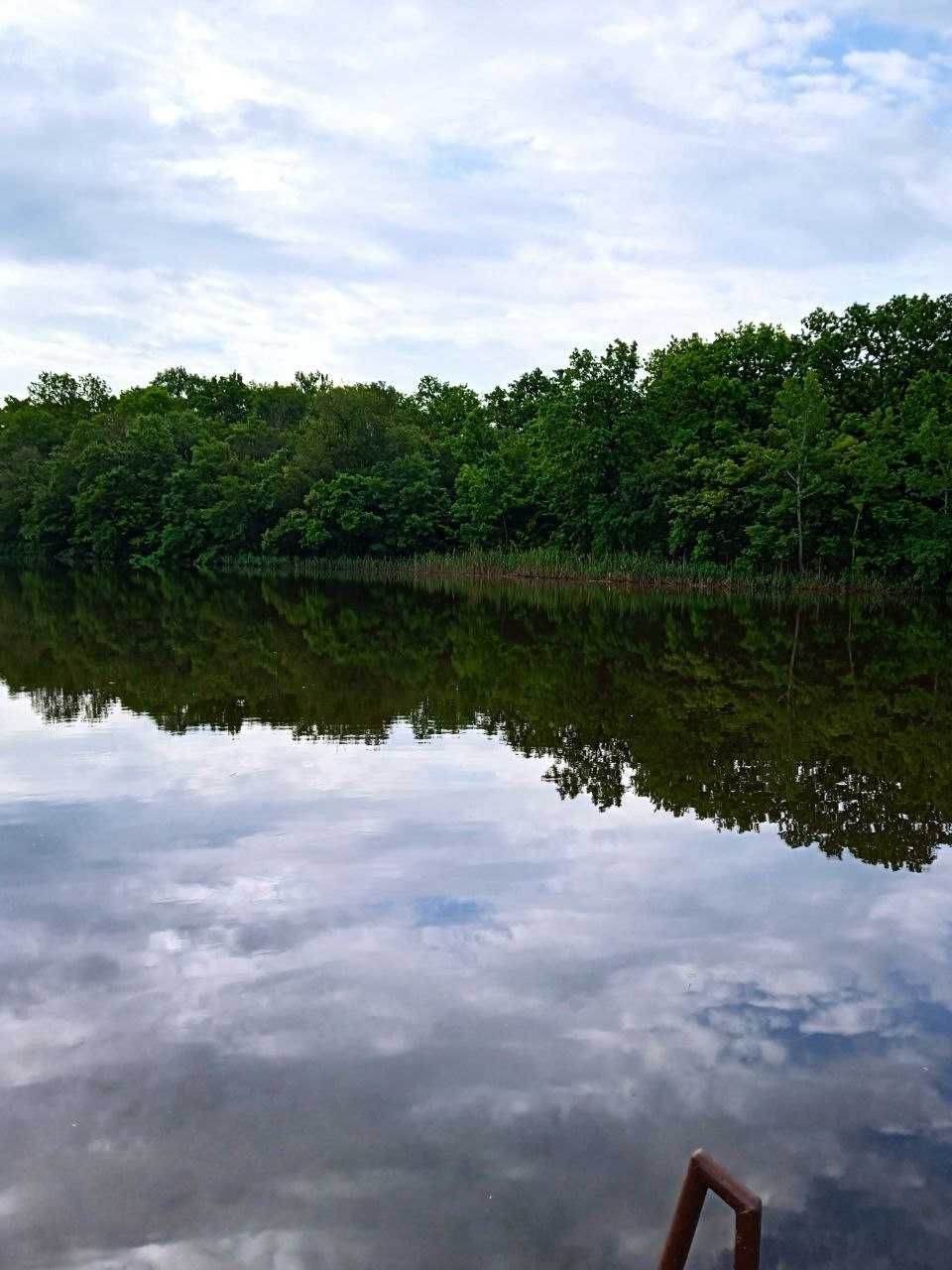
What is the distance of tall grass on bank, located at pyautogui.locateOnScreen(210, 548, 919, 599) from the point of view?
39.5 metres

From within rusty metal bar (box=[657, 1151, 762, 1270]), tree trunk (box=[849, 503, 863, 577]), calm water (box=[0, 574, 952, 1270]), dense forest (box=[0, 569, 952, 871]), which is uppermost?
tree trunk (box=[849, 503, 863, 577])

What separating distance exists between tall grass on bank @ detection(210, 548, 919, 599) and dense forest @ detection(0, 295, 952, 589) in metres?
0.85

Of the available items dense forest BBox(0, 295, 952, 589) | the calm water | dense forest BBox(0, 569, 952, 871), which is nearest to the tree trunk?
dense forest BBox(0, 295, 952, 589)

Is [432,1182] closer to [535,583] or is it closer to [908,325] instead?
[535,583]

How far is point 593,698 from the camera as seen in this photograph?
15141mm

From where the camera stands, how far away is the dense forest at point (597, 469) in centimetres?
3994

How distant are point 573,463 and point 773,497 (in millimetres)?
10817

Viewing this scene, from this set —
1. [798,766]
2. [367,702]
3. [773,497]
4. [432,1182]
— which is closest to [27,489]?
[773,497]

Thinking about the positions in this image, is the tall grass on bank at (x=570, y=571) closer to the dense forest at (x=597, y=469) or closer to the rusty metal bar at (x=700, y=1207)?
the dense forest at (x=597, y=469)

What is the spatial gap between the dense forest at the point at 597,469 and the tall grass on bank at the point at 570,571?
33.3 inches

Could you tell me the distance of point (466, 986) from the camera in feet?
18.8

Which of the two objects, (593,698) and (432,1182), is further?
(593,698)

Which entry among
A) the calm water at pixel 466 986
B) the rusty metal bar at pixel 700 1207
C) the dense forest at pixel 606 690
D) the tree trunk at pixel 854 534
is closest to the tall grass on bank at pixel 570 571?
the tree trunk at pixel 854 534

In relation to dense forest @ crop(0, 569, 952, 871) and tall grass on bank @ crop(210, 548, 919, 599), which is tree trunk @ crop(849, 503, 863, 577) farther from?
dense forest @ crop(0, 569, 952, 871)
